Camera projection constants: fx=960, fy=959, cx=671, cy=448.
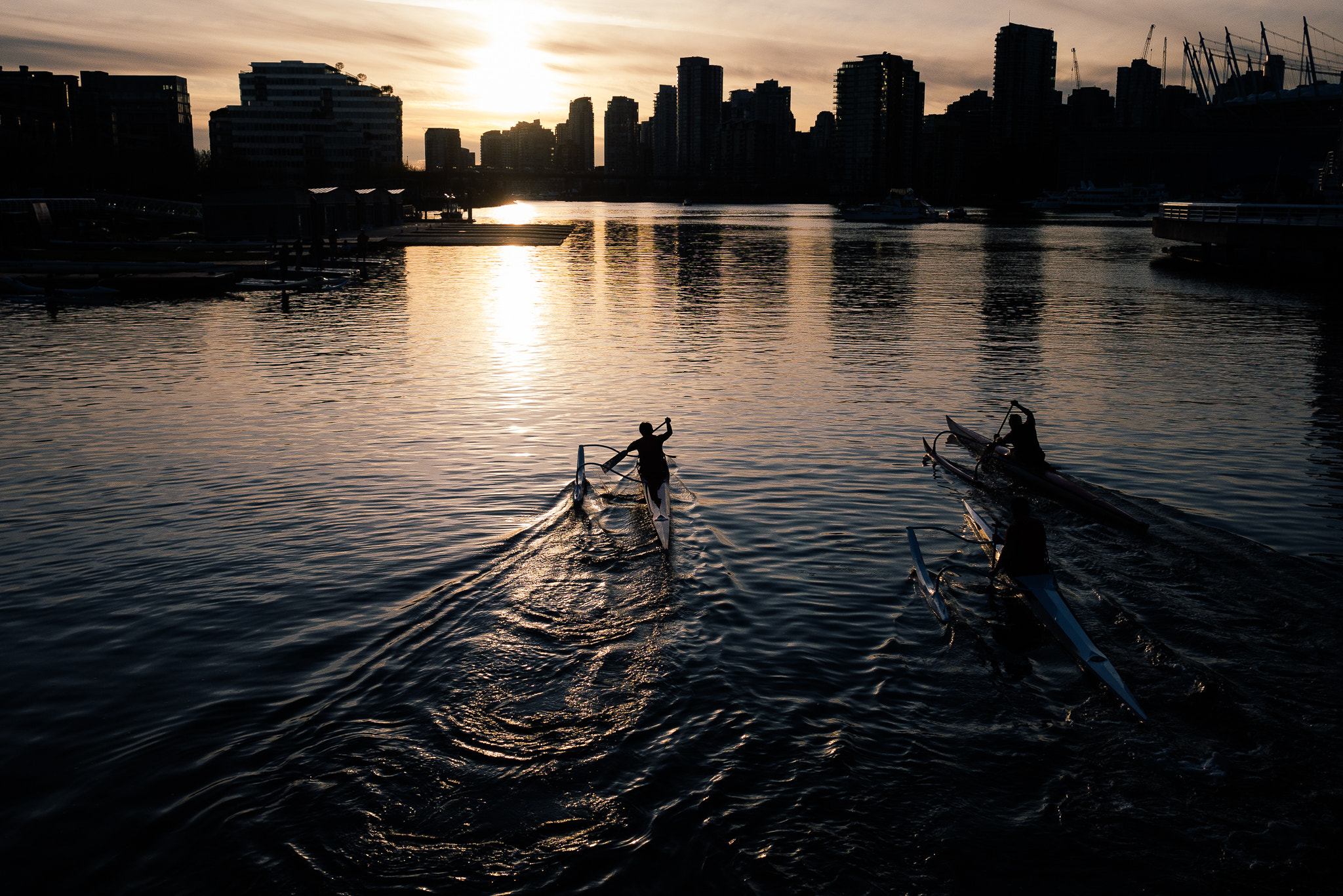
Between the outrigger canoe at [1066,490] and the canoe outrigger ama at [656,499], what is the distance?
24.8 feet

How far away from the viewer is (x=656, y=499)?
18.8 m

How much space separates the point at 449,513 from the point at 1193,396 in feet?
81.0

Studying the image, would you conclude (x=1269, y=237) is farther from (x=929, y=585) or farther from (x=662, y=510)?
(x=662, y=510)

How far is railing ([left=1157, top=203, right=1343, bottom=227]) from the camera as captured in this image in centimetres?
6881

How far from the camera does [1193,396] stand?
31.3m

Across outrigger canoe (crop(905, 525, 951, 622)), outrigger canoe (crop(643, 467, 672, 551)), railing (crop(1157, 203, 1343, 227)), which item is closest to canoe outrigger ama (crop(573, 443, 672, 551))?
outrigger canoe (crop(643, 467, 672, 551))

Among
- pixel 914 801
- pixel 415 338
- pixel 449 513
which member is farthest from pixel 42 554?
pixel 415 338

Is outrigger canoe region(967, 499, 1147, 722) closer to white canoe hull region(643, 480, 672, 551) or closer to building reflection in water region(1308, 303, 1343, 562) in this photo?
white canoe hull region(643, 480, 672, 551)

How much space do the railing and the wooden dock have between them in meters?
71.8

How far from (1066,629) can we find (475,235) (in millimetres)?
119657

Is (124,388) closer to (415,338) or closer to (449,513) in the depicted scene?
(415,338)

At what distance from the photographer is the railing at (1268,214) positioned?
68812mm

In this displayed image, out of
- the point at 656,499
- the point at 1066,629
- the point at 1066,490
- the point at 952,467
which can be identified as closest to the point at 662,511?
the point at 656,499

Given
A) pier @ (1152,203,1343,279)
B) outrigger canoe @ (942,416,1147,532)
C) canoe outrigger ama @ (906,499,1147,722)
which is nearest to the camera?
canoe outrigger ama @ (906,499,1147,722)
